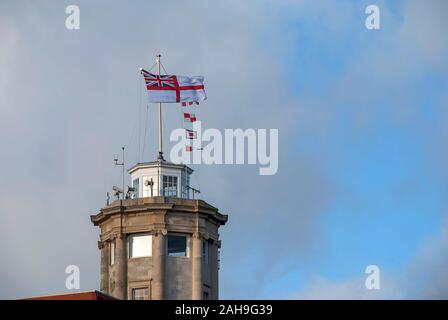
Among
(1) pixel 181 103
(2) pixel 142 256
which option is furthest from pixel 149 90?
(2) pixel 142 256

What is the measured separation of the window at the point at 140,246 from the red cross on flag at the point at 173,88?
1288 centimetres

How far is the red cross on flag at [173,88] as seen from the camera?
19425cm

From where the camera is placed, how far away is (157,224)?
18850 cm

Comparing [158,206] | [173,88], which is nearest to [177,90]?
[173,88]

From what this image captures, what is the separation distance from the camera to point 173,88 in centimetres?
19488

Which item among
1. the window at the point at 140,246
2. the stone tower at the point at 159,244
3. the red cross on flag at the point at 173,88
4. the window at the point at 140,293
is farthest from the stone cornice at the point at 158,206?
the red cross on flag at the point at 173,88

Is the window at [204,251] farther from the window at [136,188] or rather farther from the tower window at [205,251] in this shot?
the window at [136,188]

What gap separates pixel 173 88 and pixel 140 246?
15.2 meters

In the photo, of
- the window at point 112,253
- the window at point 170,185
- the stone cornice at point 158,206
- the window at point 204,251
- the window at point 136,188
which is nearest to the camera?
the stone cornice at point 158,206

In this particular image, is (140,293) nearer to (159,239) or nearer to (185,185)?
(159,239)

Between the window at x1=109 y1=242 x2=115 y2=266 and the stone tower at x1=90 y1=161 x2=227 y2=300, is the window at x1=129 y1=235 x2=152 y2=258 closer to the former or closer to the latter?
the stone tower at x1=90 y1=161 x2=227 y2=300
